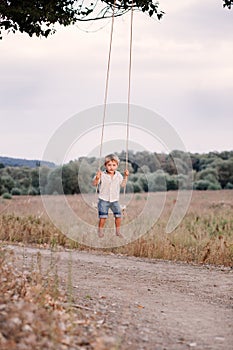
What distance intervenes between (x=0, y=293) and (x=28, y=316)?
1.33 meters

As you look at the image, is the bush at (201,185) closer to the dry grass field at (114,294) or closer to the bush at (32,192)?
the bush at (32,192)

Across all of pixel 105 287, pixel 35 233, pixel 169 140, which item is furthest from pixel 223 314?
pixel 35 233

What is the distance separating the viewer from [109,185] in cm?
981

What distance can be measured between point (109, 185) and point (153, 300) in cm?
191

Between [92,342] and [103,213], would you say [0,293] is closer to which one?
[92,342]

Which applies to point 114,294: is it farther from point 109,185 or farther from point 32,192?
point 32,192

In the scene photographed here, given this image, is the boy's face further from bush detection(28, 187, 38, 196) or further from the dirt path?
bush detection(28, 187, 38, 196)

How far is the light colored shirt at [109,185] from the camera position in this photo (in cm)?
975

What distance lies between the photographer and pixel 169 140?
11.5 metres

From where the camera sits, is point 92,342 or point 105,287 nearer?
point 92,342

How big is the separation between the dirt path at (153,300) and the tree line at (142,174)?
156 centimetres

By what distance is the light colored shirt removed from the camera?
975 cm

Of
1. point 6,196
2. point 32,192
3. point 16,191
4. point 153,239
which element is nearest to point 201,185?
point 32,192

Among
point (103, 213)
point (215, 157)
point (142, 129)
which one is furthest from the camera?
point (215, 157)
